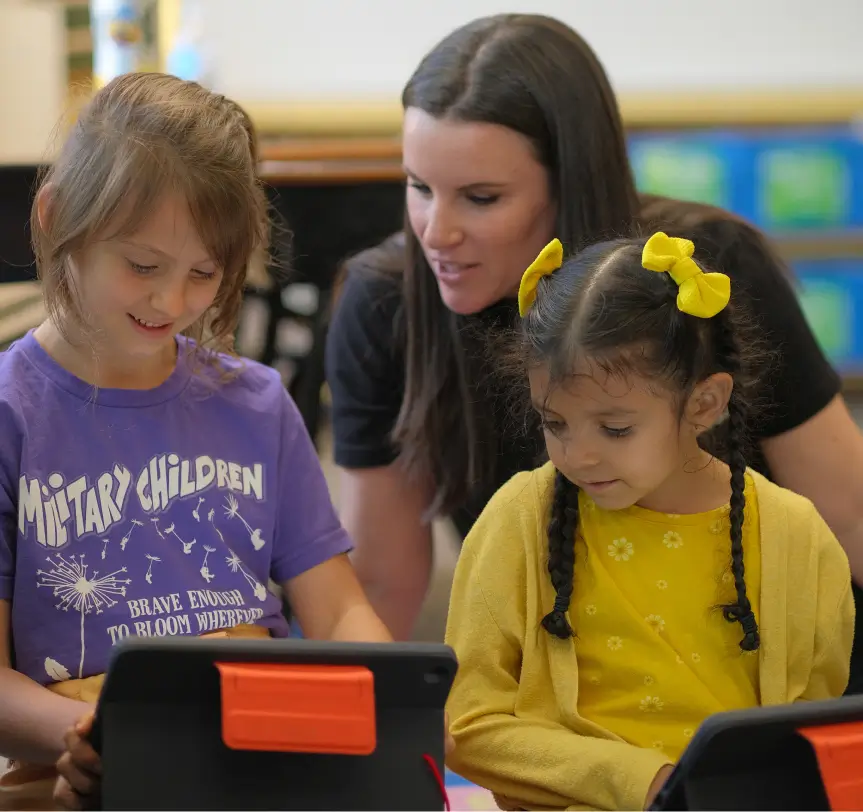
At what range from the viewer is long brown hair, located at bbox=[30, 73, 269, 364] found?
1.09 m

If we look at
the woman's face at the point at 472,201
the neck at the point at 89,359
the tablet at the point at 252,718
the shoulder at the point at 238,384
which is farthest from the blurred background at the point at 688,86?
the tablet at the point at 252,718

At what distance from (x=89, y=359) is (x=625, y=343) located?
0.49 m

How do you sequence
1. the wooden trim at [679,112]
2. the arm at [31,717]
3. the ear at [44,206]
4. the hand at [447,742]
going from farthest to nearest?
1. the wooden trim at [679,112]
2. the ear at [44,206]
3. the arm at [31,717]
4. the hand at [447,742]

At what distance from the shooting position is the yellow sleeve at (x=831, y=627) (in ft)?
3.66

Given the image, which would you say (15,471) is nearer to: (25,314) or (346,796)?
(346,796)

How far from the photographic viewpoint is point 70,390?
1.15 metres

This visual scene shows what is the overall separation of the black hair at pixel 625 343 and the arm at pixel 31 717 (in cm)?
41

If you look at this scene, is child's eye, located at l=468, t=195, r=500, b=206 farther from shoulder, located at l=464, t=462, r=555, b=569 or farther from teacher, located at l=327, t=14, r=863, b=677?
shoulder, located at l=464, t=462, r=555, b=569

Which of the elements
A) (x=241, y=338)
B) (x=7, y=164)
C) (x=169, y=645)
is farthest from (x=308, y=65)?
(x=169, y=645)

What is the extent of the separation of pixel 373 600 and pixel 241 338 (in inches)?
58.2

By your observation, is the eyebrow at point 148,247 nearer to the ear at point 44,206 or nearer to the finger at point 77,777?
the ear at point 44,206

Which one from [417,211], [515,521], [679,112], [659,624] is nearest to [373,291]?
[417,211]

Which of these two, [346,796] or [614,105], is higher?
[614,105]

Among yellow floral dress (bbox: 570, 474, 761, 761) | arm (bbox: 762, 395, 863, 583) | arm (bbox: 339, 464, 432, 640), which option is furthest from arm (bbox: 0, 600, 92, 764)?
arm (bbox: 762, 395, 863, 583)
